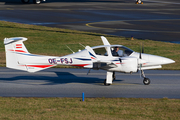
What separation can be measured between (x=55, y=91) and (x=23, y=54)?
2862mm

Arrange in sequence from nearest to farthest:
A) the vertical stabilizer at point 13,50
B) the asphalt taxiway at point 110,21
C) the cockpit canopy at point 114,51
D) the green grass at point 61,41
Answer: the vertical stabilizer at point 13,50, the cockpit canopy at point 114,51, the green grass at point 61,41, the asphalt taxiway at point 110,21

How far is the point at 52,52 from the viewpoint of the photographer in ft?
108

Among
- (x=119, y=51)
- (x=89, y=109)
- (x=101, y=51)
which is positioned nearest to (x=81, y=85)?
(x=101, y=51)

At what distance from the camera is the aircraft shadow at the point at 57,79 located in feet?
70.5

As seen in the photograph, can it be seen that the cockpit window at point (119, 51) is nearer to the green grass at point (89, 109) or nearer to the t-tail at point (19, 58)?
the green grass at point (89, 109)

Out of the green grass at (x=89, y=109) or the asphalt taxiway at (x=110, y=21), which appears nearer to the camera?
the green grass at (x=89, y=109)

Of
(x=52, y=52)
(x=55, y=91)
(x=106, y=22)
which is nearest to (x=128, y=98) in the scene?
(x=55, y=91)

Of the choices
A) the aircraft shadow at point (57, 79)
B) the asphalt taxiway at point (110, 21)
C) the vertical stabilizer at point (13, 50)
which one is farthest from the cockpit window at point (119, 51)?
the asphalt taxiway at point (110, 21)

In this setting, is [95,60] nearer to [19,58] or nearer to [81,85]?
[81,85]

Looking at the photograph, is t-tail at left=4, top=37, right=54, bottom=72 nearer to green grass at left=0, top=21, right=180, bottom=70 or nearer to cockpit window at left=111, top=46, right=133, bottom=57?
cockpit window at left=111, top=46, right=133, bottom=57

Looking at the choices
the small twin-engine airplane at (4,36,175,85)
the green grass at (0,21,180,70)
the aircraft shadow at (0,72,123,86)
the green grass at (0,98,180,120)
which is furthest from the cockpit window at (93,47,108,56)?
the green grass at (0,21,180,70)

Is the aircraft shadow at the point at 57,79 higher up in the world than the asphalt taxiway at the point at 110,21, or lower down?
lower down

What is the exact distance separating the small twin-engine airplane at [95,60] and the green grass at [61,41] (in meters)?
8.30

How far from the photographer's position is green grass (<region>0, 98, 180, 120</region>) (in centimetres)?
1364
